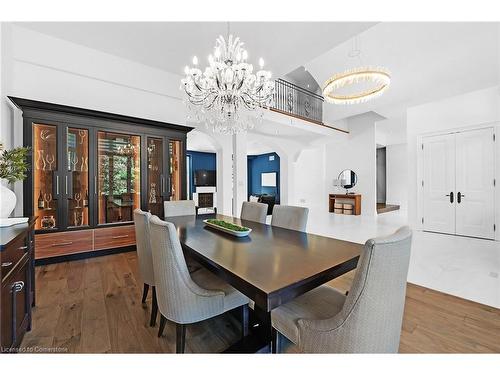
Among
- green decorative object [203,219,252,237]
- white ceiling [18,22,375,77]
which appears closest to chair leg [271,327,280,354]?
green decorative object [203,219,252,237]

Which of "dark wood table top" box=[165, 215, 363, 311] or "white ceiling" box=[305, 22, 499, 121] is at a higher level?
"white ceiling" box=[305, 22, 499, 121]

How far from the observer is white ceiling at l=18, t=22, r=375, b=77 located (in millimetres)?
2848

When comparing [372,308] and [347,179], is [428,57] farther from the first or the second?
[372,308]

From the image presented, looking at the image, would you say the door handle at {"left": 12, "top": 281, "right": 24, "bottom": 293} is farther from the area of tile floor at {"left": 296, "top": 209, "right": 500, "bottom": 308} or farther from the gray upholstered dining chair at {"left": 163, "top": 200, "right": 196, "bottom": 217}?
the area of tile floor at {"left": 296, "top": 209, "right": 500, "bottom": 308}

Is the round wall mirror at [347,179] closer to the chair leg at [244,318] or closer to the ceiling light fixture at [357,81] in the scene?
the ceiling light fixture at [357,81]

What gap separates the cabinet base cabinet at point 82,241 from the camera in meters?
2.91

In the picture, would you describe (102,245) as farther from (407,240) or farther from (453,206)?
(453,206)

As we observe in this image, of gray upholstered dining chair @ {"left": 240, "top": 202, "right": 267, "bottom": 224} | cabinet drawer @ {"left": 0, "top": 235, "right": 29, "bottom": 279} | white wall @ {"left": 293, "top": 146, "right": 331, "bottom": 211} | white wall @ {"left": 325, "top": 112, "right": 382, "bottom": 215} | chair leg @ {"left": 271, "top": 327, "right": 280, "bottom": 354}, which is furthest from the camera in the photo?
white wall @ {"left": 293, "top": 146, "right": 331, "bottom": 211}

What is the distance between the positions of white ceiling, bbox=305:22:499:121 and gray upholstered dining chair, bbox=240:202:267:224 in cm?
346

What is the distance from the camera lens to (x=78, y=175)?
3.20 m

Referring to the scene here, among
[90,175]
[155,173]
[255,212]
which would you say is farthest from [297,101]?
[90,175]

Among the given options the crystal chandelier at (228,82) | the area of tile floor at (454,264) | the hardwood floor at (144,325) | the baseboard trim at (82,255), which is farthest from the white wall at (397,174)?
the baseboard trim at (82,255)

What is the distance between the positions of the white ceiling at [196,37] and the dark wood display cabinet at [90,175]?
105 centimetres
